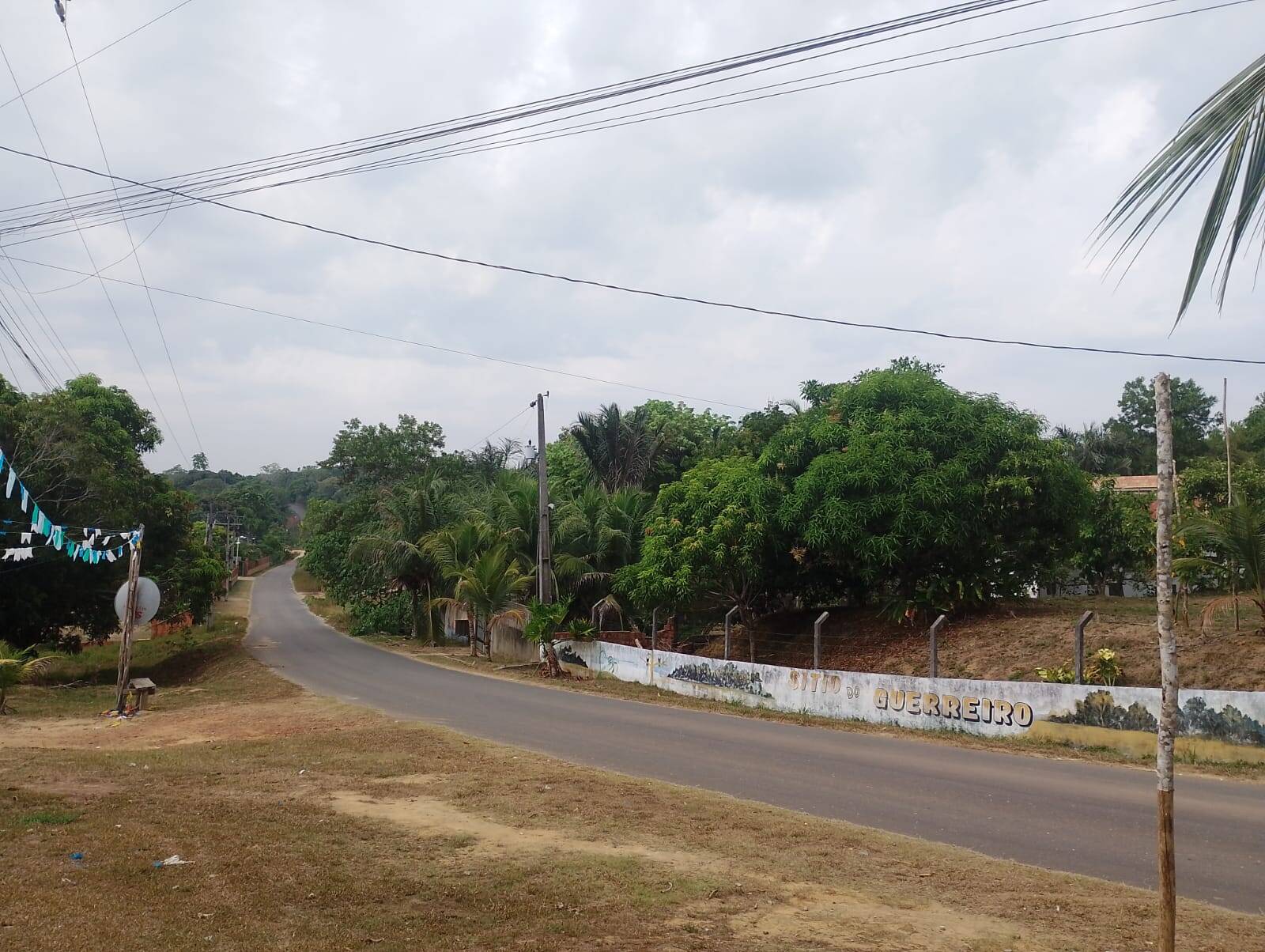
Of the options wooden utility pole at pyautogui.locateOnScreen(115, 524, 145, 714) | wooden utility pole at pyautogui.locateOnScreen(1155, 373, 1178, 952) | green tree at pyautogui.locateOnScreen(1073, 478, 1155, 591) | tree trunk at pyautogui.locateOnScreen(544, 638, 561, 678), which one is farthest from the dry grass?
wooden utility pole at pyautogui.locateOnScreen(115, 524, 145, 714)

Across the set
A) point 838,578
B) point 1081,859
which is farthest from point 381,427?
point 1081,859

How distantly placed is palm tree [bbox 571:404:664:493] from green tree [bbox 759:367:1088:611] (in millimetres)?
11422

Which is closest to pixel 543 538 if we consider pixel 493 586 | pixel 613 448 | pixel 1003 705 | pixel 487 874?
pixel 493 586

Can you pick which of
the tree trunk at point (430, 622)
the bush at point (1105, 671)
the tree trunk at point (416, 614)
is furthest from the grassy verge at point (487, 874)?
the tree trunk at point (416, 614)

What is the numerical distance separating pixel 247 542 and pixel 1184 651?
306ft

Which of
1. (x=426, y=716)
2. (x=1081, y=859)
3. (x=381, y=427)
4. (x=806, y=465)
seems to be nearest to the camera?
(x=1081, y=859)

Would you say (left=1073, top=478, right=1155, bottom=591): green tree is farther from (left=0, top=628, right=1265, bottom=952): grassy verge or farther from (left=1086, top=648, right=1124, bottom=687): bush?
(left=0, top=628, right=1265, bottom=952): grassy verge

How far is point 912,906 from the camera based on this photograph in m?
6.49

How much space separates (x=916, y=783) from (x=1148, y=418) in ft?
174

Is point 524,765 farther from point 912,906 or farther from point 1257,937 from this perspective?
point 1257,937

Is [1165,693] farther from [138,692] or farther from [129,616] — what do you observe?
[138,692]

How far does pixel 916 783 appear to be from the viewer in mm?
11789

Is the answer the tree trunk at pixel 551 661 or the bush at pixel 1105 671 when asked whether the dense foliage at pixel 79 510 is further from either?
the bush at pixel 1105 671

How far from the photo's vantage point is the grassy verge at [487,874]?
18.6 ft
